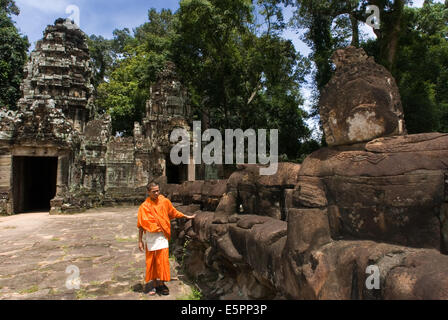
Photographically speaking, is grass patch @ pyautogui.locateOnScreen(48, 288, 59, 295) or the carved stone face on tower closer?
the carved stone face on tower

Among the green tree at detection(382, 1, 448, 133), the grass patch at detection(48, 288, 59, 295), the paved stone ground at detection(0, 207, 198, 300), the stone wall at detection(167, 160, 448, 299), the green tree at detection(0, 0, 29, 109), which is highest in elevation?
the green tree at detection(0, 0, 29, 109)

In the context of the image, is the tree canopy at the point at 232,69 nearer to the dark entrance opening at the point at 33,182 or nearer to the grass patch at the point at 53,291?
the dark entrance opening at the point at 33,182

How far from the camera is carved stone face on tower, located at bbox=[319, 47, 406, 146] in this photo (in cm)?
232

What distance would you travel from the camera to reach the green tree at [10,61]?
2250 centimetres

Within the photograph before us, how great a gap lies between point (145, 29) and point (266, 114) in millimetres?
21924

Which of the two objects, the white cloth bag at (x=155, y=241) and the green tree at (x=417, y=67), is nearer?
the white cloth bag at (x=155, y=241)

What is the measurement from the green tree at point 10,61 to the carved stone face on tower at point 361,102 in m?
26.0

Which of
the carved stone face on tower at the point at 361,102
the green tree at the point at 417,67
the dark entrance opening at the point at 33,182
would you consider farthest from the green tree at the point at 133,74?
the carved stone face on tower at the point at 361,102

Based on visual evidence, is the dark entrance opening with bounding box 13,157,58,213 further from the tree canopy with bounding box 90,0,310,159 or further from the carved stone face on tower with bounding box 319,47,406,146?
the carved stone face on tower with bounding box 319,47,406,146

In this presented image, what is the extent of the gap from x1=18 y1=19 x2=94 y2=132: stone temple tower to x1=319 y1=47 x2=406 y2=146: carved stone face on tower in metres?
18.6

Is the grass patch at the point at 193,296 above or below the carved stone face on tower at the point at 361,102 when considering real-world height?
below

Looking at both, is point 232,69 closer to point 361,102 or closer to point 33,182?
point 33,182

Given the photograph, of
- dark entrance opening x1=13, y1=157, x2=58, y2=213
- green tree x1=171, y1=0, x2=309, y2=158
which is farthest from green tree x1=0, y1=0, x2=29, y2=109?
green tree x1=171, y1=0, x2=309, y2=158

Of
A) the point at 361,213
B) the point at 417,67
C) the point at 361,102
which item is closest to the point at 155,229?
the point at 361,213
